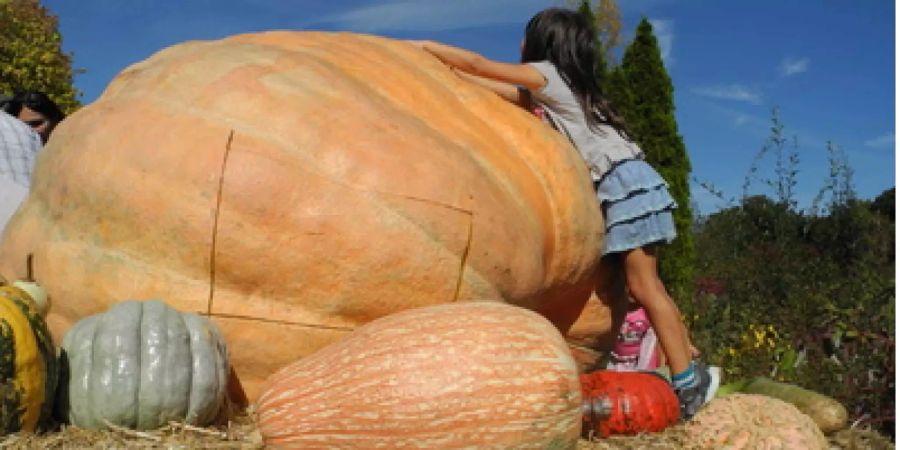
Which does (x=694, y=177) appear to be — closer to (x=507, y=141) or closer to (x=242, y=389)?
(x=507, y=141)

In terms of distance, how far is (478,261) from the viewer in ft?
10.4

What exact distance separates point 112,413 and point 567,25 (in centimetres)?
262

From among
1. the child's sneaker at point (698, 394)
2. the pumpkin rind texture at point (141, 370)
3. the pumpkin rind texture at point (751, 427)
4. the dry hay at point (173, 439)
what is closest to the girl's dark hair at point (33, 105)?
the pumpkin rind texture at point (141, 370)

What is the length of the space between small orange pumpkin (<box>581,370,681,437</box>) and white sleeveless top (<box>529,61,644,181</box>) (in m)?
1.01

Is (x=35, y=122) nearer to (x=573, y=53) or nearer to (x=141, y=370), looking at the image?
(x=573, y=53)

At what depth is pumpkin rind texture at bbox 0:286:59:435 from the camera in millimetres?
2705

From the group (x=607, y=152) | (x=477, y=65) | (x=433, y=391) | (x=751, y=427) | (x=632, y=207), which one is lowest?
(x=751, y=427)

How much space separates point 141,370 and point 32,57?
14.0 meters

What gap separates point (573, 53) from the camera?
4.26 metres

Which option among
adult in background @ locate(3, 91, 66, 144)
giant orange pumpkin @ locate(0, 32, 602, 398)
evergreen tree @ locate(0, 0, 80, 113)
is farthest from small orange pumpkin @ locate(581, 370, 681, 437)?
evergreen tree @ locate(0, 0, 80, 113)

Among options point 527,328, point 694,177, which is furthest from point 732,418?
point 694,177

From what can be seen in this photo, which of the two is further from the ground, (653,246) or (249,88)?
(249,88)

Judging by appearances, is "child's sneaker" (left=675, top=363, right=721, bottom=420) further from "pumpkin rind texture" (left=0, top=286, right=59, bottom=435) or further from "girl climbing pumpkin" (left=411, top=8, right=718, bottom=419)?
"pumpkin rind texture" (left=0, top=286, right=59, bottom=435)

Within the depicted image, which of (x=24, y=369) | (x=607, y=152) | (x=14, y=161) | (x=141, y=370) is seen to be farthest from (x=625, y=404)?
(x=14, y=161)
